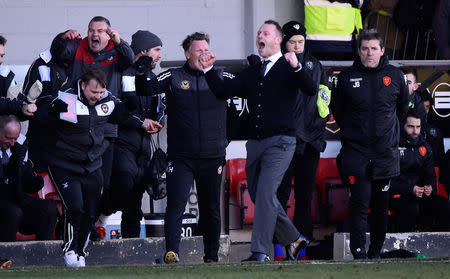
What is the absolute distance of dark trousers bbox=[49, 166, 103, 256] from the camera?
23.8ft

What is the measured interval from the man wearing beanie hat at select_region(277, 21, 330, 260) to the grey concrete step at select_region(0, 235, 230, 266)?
0.67m

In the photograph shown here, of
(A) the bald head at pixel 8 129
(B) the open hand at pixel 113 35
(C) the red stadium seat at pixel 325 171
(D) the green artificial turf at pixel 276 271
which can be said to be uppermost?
(B) the open hand at pixel 113 35

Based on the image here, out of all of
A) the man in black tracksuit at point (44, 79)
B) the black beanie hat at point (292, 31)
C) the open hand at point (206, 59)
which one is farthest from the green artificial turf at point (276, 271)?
the black beanie hat at point (292, 31)

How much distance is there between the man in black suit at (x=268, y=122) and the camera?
7.05 meters

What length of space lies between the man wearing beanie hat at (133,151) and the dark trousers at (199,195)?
28.8 inches

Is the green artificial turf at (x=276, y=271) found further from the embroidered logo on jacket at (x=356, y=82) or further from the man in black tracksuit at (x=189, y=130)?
the embroidered logo on jacket at (x=356, y=82)

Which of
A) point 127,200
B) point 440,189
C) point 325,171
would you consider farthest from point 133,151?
point 440,189

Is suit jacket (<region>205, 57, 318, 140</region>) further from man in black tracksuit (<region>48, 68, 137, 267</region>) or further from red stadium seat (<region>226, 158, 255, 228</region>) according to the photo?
red stadium seat (<region>226, 158, 255, 228</region>)

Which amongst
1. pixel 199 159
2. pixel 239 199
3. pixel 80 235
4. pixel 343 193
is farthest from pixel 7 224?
pixel 343 193

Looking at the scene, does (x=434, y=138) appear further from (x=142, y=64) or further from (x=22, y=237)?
(x=22, y=237)

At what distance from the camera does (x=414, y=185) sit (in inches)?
356

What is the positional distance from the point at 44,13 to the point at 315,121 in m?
3.21

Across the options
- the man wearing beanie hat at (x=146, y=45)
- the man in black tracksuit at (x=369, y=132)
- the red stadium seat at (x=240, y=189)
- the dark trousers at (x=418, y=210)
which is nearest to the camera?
the man in black tracksuit at (x=369, y=132)

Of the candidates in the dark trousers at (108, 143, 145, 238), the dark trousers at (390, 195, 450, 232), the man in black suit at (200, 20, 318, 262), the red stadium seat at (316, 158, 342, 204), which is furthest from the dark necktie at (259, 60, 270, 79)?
the red stadium seat at (316, 158, 342, 204)
